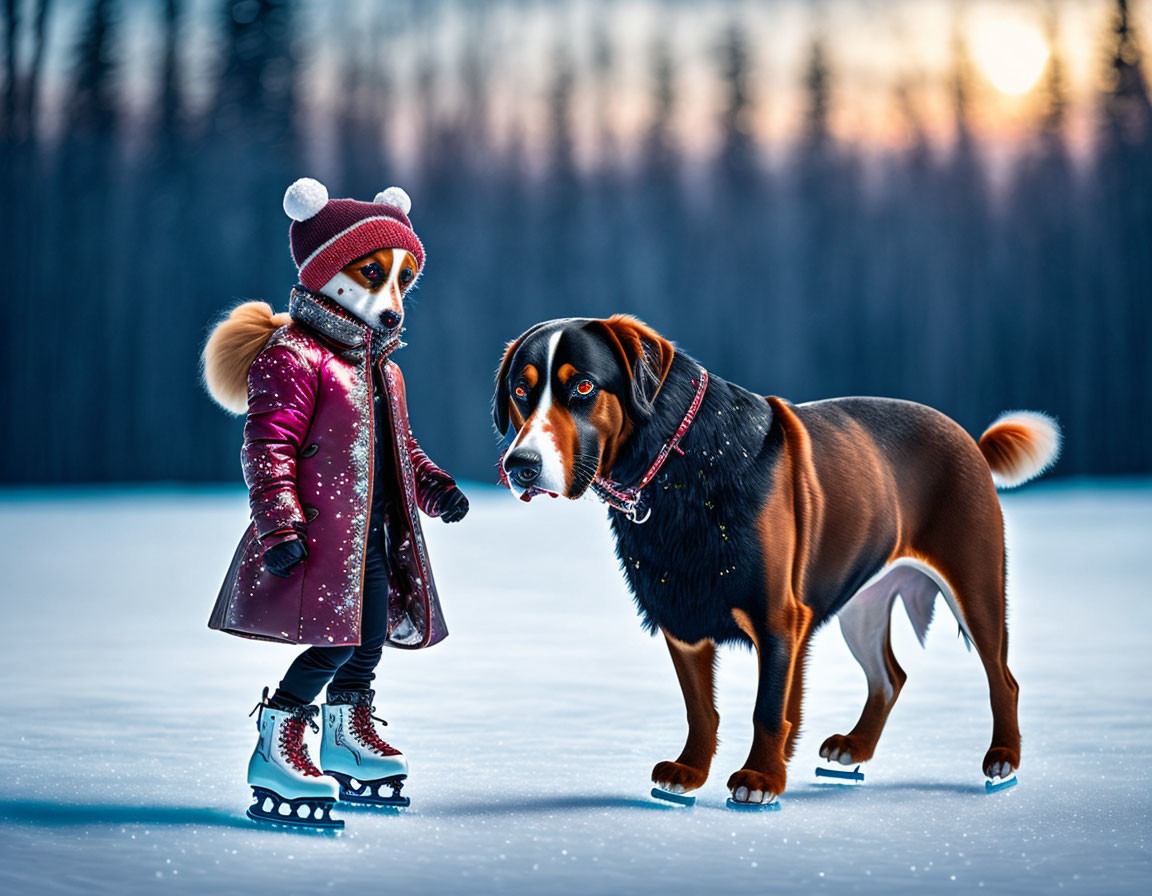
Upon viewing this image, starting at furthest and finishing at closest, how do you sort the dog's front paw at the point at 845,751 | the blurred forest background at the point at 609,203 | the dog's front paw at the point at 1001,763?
the blurred forest background at the point at 609,203 → the dog's front paw at the point at 845,751 → the dog's front paw at the point at 1001,763

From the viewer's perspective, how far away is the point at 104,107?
42.0ft

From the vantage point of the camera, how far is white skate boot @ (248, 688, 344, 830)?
2156 millimetres

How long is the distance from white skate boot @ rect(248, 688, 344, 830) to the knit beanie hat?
73 cm

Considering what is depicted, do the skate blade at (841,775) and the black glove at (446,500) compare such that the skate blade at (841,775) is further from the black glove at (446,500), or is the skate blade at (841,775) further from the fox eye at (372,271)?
the fox eye at (372,271)

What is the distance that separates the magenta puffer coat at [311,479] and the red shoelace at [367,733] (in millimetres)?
231

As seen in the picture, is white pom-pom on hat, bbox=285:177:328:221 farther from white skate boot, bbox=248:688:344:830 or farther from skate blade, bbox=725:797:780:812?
skate blade, bbox=725:797:780:812

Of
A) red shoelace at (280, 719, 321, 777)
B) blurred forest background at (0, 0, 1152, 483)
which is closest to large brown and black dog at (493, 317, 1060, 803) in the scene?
red shoelace at (280, 719, 321, 777)

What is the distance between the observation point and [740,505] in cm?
223

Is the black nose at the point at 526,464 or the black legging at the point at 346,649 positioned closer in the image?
the black nose at the point at 526,464

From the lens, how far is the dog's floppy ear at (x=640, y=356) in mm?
2164

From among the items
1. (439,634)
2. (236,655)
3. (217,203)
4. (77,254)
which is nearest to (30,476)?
(77,254)

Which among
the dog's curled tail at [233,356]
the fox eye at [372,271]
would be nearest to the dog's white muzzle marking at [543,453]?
the fox eye at [372,271]

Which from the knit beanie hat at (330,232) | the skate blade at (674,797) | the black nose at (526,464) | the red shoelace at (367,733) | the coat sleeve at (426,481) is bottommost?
the skate blade at (674,797)

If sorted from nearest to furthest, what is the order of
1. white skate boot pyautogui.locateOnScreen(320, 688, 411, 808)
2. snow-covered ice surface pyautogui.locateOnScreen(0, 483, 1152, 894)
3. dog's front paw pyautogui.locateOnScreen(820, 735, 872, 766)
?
snow-covered ice surface pyautogui.locateOnScreen(0, 483, 1152, 894)
white skate boot pyautogui.locateOnScreen(320, 688, 411, 808)
dog's front paw pyautogui.locateOnScreen(820, 735, 872, 766)
